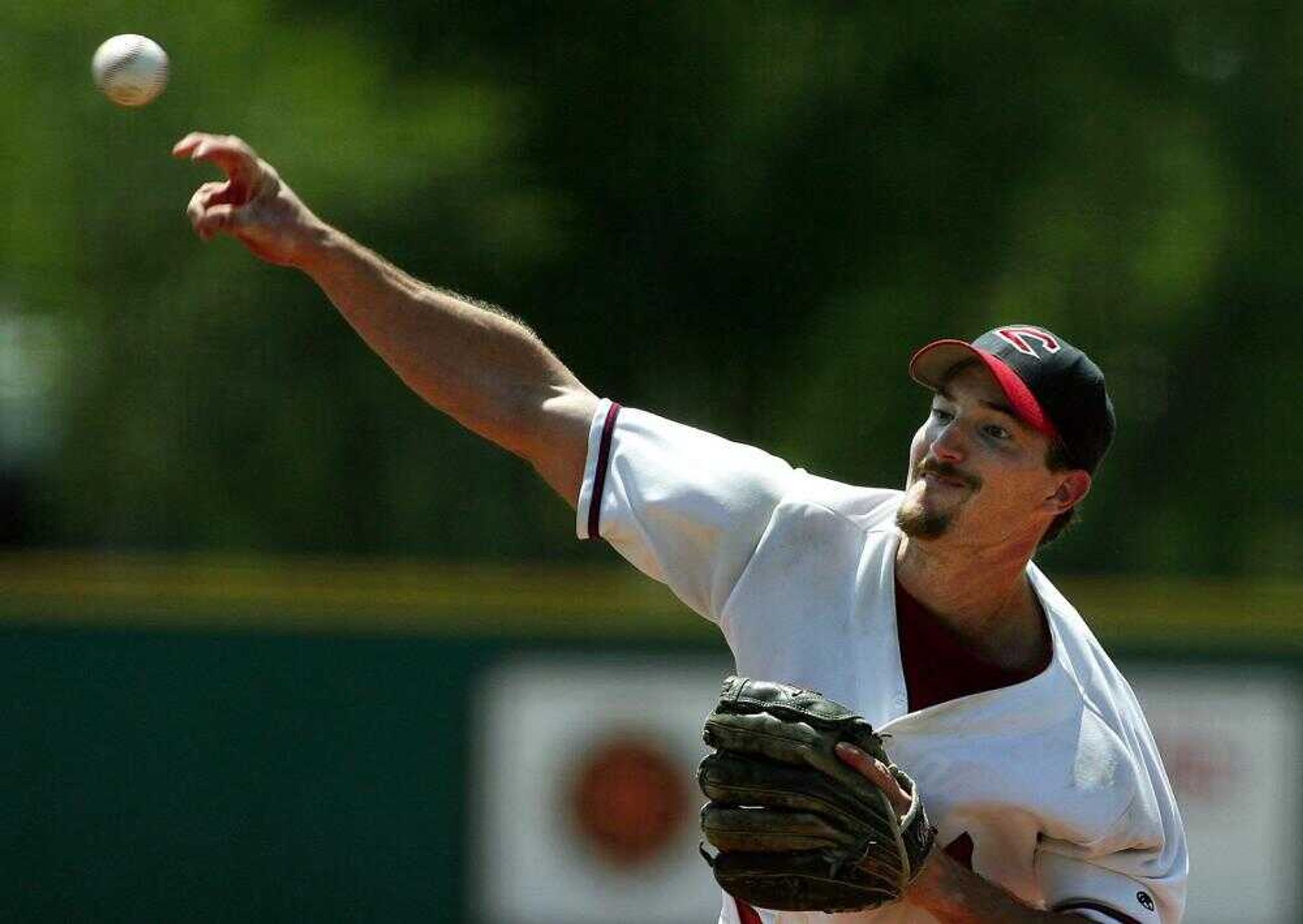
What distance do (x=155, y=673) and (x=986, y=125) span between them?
4375mm

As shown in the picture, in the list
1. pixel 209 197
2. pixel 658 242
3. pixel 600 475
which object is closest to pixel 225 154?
pixel 209 197

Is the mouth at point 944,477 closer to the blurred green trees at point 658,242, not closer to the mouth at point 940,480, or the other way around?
the mouth at point 940,480

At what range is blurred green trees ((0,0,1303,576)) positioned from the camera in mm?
9102

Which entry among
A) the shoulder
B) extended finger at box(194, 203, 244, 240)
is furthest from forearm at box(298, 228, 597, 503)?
the shoulder

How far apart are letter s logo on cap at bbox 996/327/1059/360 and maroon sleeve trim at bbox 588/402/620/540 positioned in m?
0.61

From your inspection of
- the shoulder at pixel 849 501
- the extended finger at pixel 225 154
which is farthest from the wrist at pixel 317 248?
the shoulder at pixel 849 501

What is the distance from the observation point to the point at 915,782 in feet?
10.3

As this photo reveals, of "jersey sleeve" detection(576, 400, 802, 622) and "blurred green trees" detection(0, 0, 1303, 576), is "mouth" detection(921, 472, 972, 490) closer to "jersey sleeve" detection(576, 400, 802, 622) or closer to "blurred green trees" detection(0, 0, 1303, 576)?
"jersey sleeve" detection(576, 400, 802, 622)

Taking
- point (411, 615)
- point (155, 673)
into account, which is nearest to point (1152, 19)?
point (411, 615)

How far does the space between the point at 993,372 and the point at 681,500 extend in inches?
19.6

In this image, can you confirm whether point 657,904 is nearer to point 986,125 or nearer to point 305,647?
point 305,647

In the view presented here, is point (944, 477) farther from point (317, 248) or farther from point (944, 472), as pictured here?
point (317, 248)

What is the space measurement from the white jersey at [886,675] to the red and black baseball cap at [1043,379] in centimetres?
24

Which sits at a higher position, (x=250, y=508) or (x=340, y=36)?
(x=340, y=36)
